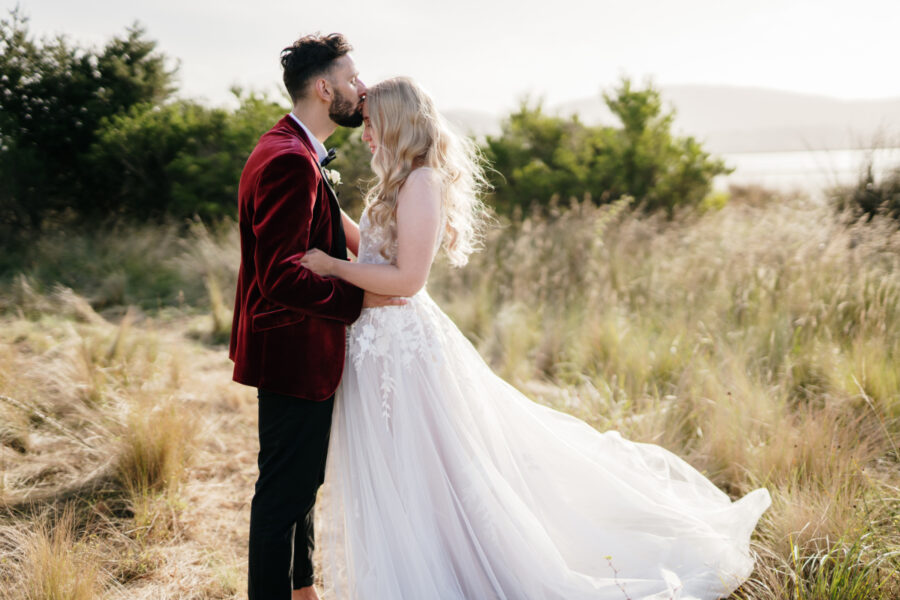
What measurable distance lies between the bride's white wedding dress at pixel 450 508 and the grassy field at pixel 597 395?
0.42m

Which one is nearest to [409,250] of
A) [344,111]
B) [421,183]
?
[421,183]

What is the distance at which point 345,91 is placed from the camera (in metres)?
2.14

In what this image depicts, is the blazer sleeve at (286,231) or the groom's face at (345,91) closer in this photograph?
the blazer sleeve at (286,231)

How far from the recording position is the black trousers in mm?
2008

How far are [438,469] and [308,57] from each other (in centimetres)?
157

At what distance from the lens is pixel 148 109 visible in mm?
10797

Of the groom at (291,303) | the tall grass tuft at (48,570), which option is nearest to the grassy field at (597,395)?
the tall grass tuft at (48,570)

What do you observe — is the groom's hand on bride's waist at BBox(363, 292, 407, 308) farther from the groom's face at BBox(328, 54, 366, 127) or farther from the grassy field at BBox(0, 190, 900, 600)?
the grassy field at BBox(0, 190, 900, 600)

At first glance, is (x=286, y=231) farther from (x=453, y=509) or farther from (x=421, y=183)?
(x=453, y=509)

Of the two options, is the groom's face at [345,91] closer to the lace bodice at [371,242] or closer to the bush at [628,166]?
the lace bodice at [371,242]

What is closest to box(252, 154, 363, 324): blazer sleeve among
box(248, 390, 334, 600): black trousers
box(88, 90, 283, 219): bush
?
box(248, 390, 334, 600): black trousers

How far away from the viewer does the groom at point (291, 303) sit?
1.85 meters

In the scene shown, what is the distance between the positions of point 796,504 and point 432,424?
5.37ft

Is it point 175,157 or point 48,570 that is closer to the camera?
point 48,570
